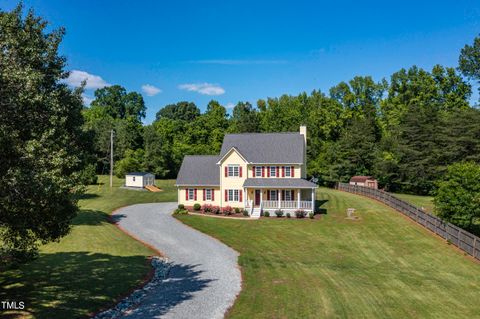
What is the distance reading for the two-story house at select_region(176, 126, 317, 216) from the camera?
43500mm

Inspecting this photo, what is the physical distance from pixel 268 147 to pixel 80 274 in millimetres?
30758

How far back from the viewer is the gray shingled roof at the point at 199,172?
46656 mm

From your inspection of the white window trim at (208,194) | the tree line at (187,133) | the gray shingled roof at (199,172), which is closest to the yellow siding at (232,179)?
the gray shingled roof at (199,172)

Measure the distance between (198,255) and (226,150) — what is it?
23.4 meters

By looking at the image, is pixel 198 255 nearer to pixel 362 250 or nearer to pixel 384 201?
pixel 362 250

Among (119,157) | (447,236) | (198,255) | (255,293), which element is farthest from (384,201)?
(119,157)

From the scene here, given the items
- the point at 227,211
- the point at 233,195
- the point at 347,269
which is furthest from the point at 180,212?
the point at 347,269

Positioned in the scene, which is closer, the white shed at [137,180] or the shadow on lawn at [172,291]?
the shadow on lawn at [172,291]

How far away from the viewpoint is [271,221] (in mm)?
40000

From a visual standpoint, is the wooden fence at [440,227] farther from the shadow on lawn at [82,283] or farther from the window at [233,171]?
the shadow on lawn at [82,283]

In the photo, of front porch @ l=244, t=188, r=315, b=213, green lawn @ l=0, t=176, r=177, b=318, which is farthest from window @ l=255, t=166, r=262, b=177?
green lawn @ l=0, t=176, r=177, b=318

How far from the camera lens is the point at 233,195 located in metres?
45.9

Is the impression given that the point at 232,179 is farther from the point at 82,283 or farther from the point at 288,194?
the point at 82,283

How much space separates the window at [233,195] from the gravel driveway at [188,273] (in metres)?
8.56
